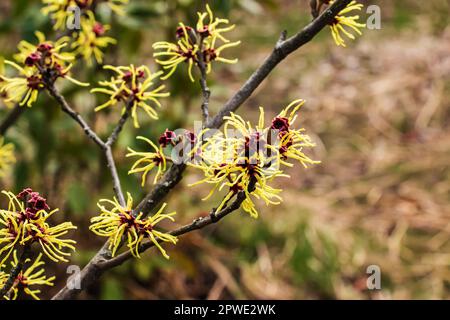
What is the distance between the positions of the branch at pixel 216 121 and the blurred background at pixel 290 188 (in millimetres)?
507

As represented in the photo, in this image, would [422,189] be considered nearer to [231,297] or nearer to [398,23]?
[231,297]

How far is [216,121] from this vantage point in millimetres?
938

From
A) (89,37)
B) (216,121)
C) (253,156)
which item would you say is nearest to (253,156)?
(253,156)

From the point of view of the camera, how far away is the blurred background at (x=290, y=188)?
1750 mm

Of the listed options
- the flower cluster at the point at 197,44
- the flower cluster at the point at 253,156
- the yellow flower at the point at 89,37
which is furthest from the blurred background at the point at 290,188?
the flower cluster at the point at 253,156

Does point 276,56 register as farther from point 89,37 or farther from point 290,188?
point 290,188

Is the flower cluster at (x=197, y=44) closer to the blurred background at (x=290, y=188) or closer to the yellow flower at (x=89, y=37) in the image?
the yellow flower at (x=89, y=37)

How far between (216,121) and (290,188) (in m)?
1.44

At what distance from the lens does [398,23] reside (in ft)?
10.8

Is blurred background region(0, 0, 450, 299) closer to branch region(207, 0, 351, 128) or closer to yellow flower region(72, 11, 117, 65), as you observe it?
yellow flower region(72, 11, 117, 65)

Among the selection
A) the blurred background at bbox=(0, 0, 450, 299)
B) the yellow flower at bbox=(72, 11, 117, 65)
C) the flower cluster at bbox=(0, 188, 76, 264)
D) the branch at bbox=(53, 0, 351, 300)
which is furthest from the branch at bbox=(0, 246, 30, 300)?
the blurred background at bbox=(0, 0, 450, 299)

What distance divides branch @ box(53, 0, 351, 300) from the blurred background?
507mm
